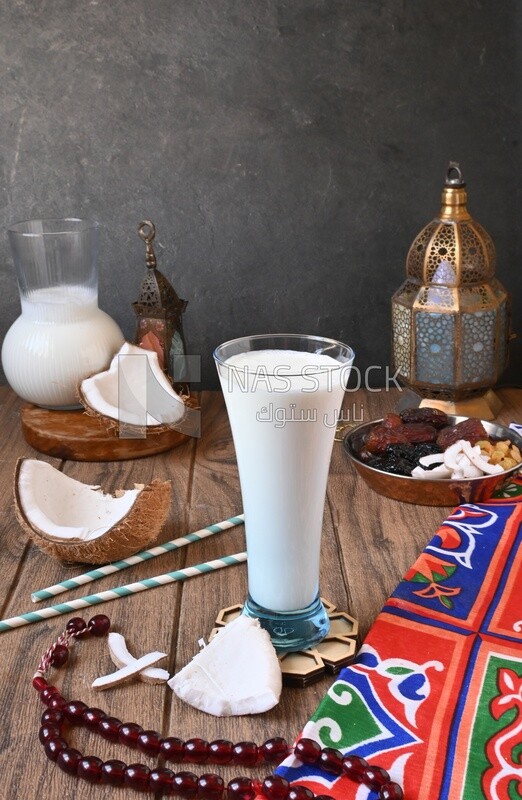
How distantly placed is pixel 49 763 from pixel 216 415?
958mm

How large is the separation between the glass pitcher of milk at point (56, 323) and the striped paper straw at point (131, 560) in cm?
48

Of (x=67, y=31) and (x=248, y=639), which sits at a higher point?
(x=67, y=31)

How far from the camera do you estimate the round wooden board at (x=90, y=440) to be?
56.1 inches

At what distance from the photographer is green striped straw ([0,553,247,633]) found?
964mm

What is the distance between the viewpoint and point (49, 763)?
0.76 metres

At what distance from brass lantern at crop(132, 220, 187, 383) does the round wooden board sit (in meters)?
0.15

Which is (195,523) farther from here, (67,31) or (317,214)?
(67,31)

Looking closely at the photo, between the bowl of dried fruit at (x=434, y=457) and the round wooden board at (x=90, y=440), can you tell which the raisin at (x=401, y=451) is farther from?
the round wooden board at (x=90, y=440)

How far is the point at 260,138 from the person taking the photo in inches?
67.4

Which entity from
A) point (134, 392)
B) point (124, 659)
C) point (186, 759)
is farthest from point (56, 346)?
point (186, 759)

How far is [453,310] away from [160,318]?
0.51 meters

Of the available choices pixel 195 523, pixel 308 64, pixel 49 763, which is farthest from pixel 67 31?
pixel 49 763

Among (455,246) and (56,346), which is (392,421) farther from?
(56,346)

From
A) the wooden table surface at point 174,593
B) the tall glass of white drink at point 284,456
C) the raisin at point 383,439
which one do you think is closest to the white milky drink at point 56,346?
the wooden table surface at point 174,593
